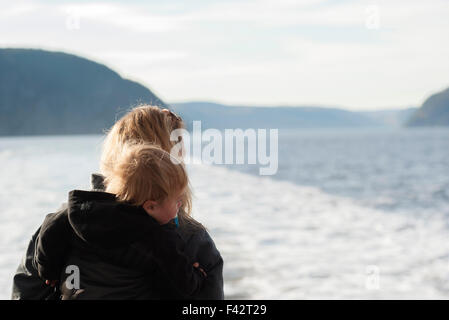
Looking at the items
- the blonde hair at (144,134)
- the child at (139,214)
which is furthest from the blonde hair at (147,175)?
the blonde hair at (144,134)

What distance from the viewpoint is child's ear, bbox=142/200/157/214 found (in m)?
1.91

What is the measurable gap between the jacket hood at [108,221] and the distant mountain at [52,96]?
141674mm

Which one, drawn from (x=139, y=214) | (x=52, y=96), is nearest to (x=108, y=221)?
(x=139, y=214)

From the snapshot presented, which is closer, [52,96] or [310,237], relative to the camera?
[310,237]

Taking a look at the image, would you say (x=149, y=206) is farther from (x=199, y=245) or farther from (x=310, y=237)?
(x=310, y=237)

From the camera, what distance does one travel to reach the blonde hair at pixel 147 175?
186 cm

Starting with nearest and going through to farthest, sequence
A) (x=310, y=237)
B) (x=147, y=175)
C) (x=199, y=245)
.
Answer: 1. (x=147, y=175)
2. (x=199, y=245)
3. (x=310, y=237)

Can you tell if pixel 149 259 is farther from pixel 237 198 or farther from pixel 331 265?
pixel 237 198

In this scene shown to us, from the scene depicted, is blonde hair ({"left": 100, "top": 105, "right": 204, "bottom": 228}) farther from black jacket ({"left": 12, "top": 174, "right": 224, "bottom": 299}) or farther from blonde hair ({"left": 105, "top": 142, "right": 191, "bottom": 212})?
blonde hair ({"left": 105, "top": 142, "right": 191, "bottom": 212})

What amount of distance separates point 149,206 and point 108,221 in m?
0.14

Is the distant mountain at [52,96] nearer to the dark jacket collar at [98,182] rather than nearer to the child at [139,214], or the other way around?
the dark jacket collar at [98,182]

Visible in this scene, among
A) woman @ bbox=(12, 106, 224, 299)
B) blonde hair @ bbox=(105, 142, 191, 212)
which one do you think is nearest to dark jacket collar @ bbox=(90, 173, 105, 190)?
woman @ bbox=(12, 106, 224, 299)

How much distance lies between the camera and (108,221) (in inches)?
75.5
